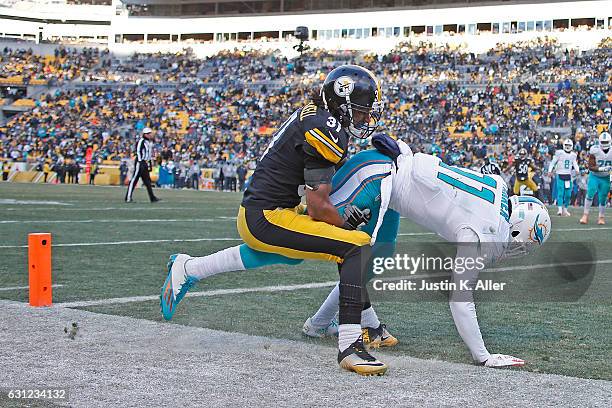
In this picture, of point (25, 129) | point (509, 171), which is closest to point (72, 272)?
point (509, 171)

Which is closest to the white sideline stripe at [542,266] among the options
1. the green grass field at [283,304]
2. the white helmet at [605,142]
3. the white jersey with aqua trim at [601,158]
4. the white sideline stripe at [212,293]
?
the green grass field at [283,304]

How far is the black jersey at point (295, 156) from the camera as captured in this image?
4.21 m

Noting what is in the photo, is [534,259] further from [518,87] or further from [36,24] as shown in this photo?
[36,24]

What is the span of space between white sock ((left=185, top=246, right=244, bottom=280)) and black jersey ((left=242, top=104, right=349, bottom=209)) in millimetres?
334

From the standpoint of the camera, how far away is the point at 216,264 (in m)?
4.94

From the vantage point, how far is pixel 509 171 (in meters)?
30.4

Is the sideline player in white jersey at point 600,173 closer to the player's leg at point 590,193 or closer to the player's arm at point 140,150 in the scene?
the player's leg at point 590,193

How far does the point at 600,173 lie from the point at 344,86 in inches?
522

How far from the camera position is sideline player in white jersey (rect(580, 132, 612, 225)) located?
16.6 meters

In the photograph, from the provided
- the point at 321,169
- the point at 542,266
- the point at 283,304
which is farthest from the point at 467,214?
the point at 542,266

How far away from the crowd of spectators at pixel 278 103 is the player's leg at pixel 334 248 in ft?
87.1

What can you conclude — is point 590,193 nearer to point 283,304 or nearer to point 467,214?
point 283,304

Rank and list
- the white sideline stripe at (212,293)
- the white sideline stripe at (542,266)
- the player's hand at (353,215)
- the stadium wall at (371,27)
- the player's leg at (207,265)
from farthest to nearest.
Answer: the stadium wall at (371,27) < the white sideline stripe at (542,266) < the white sideline stripe at (212,293) < the player's leg at (207,265) < the player's hand at (353,215)

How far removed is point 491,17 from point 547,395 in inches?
2109
